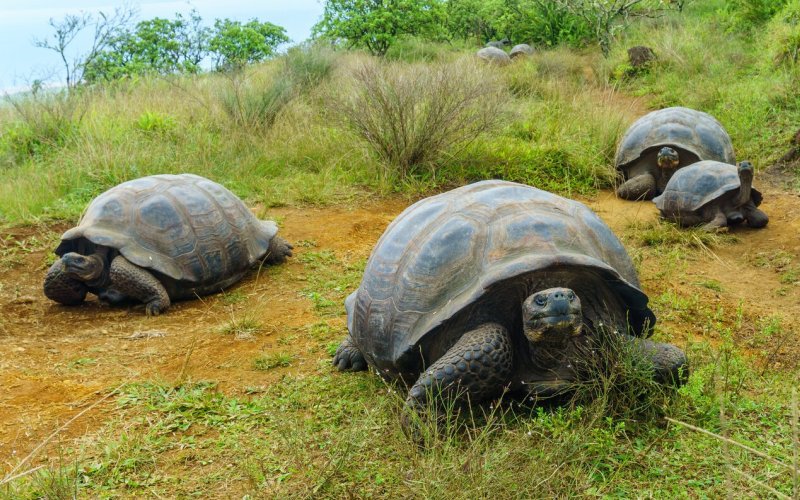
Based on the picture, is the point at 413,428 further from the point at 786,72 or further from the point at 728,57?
the point at 728,57

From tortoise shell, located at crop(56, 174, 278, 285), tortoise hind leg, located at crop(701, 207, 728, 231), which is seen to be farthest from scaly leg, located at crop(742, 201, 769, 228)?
tortoise shell, located at crop(56, 174, 278, 285)

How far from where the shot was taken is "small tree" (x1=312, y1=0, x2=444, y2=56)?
58.5ft

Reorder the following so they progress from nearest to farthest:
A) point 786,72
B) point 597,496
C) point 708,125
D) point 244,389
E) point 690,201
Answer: point 597,496
point 244,389
point 690,201
point 708,125
point 786,72

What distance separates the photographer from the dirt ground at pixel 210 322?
139 inches

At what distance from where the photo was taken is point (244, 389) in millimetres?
3545

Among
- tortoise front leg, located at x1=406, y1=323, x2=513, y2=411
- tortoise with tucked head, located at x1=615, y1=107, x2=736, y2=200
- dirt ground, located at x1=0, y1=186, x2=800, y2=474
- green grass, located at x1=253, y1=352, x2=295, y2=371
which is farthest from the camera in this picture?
tortoise with tucked head, located at x1=615, y1=107, x2=736, y2=200

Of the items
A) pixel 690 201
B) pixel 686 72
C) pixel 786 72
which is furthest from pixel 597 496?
pixel 686 72

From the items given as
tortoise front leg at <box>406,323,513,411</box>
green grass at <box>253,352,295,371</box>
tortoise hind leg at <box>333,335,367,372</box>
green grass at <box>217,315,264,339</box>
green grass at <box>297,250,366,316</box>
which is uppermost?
tortoise front leg at <box>406,323,513,411</box>

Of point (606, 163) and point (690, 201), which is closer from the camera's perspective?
point (690, 201)

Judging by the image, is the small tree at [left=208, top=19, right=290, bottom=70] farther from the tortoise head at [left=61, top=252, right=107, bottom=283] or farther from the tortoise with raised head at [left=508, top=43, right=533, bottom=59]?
the tortoise head at [left=61, top=252, right=107, bottom=283]

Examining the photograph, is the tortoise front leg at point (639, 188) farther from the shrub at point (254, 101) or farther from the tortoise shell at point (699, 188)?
the shrub at point (254, 101)

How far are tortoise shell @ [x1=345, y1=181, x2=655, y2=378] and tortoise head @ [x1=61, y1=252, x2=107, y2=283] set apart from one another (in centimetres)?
249

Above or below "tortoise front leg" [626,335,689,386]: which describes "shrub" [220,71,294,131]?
above

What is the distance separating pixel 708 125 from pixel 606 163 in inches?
47.0
